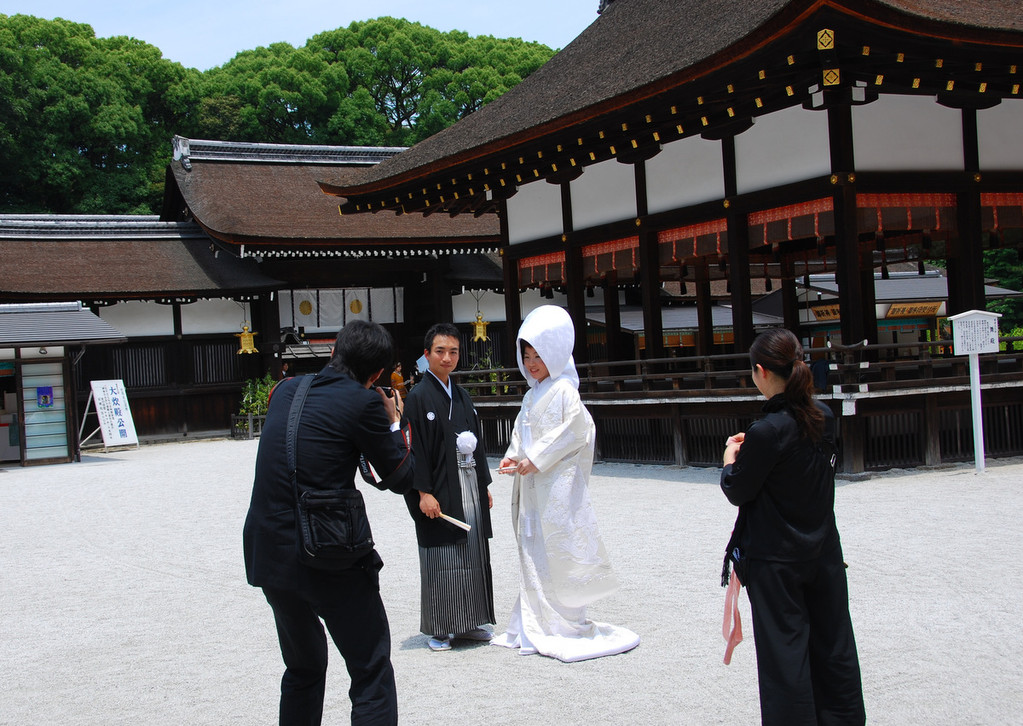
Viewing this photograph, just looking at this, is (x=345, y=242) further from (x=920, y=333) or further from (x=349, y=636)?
(x=349, y=636)

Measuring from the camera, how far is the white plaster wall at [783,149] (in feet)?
30.6

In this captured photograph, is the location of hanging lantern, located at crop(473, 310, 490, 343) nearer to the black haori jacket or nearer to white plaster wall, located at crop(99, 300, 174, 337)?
white plaster wall, located at crop(99, 300, 174, 337)

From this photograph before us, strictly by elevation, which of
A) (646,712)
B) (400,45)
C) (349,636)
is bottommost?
(646,712)

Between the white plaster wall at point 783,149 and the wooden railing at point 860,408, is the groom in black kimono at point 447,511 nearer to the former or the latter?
the wooden railing at point 860,408

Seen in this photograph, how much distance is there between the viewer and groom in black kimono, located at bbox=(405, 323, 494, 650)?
14.9 feet

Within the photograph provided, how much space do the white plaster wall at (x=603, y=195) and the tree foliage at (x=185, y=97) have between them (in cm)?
2055

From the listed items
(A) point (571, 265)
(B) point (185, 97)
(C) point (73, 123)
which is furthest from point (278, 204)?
(B) point (185, 97)

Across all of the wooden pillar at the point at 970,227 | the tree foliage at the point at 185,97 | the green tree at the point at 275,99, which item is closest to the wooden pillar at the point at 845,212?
the wooden pillar at the point at 970,227

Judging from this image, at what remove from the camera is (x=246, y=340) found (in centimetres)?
1917

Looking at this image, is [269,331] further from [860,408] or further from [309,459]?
[309,459]

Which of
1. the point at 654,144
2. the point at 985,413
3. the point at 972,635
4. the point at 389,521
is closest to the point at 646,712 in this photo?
the point at 972,635

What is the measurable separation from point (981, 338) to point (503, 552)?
482 centimetres

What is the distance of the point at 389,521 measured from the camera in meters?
8.21

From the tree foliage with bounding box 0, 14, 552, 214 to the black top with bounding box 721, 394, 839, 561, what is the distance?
96.5ft
